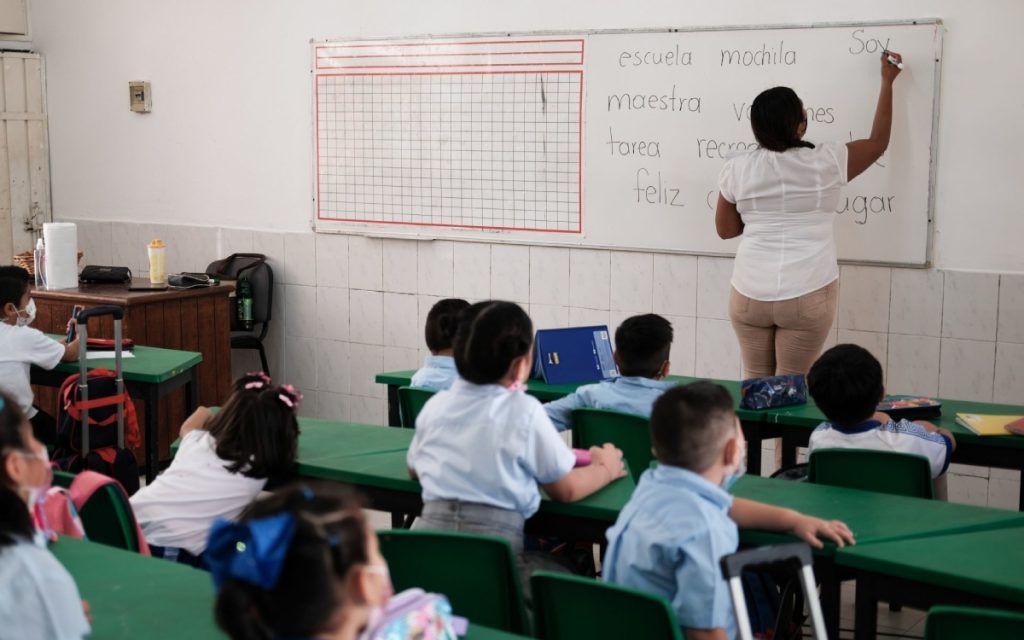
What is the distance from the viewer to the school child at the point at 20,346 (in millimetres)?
4750

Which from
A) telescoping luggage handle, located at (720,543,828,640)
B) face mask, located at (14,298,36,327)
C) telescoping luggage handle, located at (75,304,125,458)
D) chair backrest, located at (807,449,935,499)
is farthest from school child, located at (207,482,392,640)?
face mask, located at (14,298,36,327)

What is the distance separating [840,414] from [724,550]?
1.34 meters

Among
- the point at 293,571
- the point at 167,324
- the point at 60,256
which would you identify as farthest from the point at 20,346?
the point at 293,571

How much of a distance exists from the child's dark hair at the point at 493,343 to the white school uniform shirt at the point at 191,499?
79 centimetres

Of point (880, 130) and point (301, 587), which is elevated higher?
point (880, 130)

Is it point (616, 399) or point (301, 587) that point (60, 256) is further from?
point (301, 587)

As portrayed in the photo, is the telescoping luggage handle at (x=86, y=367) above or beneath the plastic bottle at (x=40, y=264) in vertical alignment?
beneath

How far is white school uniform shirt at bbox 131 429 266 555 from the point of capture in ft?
10.7

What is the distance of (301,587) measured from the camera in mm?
1556

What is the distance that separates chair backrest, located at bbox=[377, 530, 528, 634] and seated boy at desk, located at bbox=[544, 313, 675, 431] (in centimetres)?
142

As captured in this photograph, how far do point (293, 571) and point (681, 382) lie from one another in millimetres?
3129

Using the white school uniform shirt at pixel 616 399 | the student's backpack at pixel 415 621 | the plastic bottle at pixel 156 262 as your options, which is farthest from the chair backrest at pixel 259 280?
the student's backpack at pixel 415 621

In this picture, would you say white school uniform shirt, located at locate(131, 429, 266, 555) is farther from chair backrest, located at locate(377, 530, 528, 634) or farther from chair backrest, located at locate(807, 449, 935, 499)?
chair backrest, located at locate(807, 449, 935, 499)

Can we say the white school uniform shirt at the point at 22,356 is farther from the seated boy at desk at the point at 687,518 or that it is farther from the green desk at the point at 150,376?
the seated boy at desk at the point at 687,518
